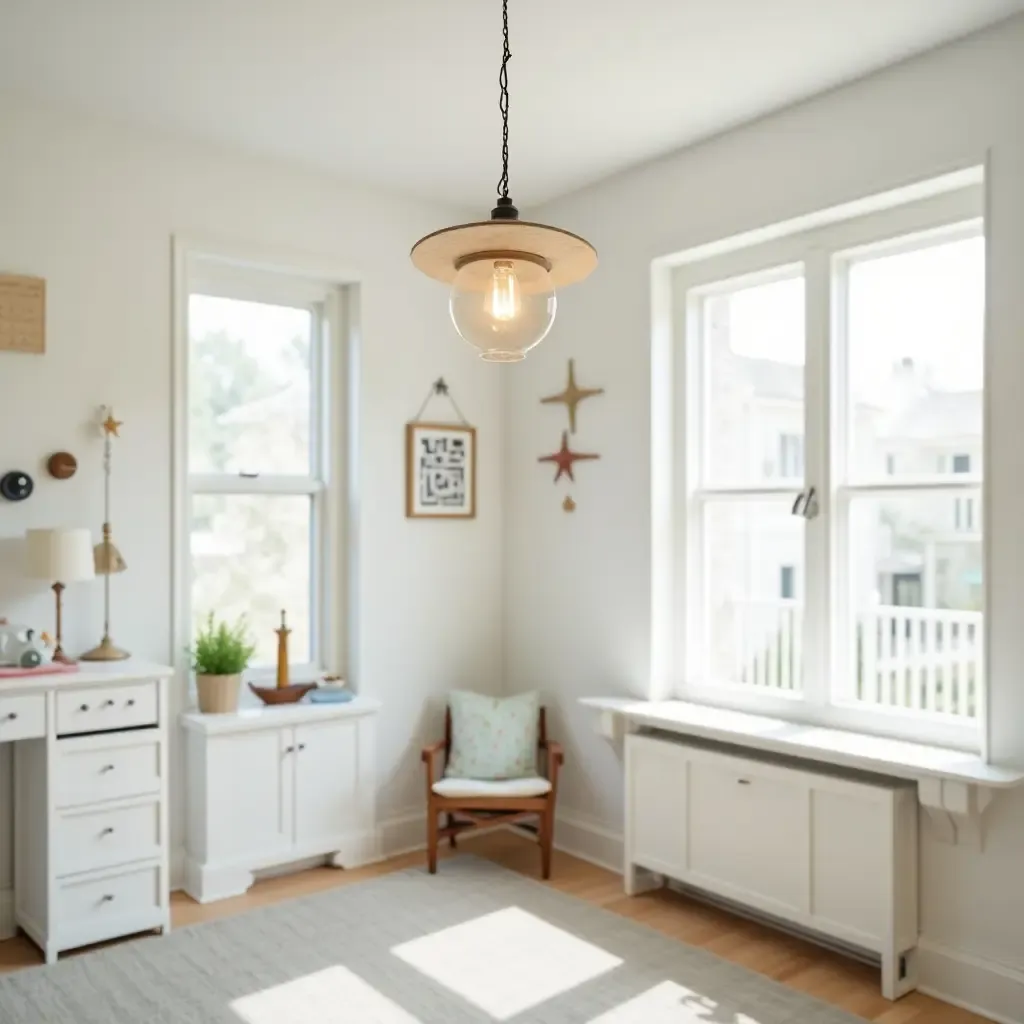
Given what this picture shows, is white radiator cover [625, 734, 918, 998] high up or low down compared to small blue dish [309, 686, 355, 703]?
down

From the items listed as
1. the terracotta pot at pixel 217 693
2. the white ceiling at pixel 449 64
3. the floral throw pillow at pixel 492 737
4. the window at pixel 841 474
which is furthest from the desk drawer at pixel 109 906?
the white ceiling at pixel 449 64

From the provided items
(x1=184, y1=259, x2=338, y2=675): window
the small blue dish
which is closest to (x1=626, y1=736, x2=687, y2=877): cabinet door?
the small blue dish

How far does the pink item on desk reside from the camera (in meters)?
3.16

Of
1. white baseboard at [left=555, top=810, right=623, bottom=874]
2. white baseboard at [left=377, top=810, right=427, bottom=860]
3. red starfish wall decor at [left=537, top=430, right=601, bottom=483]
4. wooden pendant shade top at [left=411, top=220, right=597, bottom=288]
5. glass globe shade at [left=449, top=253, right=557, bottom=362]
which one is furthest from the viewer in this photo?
red starfish wall decor at [left=537, top=430, right=601, bottom=483]

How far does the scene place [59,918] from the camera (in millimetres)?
3227

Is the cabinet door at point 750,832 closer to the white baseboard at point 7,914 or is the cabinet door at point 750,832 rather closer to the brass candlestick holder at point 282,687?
the brass candlestick holder at point 282,687

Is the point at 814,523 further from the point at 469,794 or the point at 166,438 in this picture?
the point at 166,438

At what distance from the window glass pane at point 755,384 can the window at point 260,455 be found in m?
1.66

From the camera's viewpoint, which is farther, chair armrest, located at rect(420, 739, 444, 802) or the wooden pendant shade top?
chair armrest, located at rect(420, 739, 444, 802)

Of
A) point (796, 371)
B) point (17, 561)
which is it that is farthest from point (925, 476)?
point (17, 561)

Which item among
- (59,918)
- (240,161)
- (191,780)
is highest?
(240,161)

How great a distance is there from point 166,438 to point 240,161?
1158 millimetres

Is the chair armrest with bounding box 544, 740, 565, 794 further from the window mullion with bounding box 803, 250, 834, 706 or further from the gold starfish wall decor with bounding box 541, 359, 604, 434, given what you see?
the gold starfish wall decor with bounding box 541, 359, 604, 434

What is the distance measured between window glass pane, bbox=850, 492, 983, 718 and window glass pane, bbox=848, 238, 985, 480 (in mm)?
151
